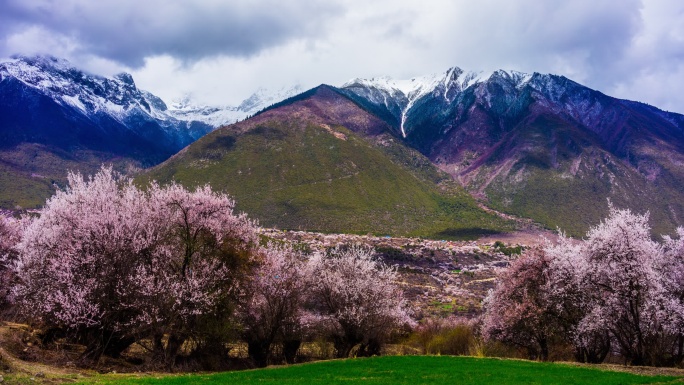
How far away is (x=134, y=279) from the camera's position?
80.2ft

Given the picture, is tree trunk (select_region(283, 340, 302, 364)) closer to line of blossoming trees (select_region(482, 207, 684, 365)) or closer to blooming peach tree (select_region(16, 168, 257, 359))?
blooming peach tree (select_region(16, 168, 257, 359))

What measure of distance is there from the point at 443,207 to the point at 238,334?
442 ft

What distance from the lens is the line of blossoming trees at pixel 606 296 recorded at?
1104 inches

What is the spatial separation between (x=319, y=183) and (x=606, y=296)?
12079cm

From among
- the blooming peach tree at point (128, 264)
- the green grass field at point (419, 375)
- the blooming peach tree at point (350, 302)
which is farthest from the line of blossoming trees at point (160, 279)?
the green grass field at point (419, 375)

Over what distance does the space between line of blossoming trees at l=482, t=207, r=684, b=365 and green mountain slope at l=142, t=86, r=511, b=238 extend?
8666 cm

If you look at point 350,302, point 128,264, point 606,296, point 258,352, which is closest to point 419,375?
point 350,302

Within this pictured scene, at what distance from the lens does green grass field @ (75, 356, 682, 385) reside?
71.1 feet

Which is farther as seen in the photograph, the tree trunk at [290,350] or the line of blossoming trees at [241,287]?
the tree trunk at [290,350]

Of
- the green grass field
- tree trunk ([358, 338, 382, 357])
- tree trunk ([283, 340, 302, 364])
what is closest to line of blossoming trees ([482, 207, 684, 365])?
the green grass field

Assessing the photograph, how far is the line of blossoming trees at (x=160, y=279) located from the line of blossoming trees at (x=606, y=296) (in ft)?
42.1

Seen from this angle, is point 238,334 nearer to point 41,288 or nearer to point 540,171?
point 41,288

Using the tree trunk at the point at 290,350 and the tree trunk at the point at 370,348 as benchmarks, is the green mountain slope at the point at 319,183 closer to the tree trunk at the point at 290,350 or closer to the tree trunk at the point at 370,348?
the tree trunk at the point at 370,348

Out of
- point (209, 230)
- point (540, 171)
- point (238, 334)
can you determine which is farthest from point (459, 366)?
point (540, 171)
